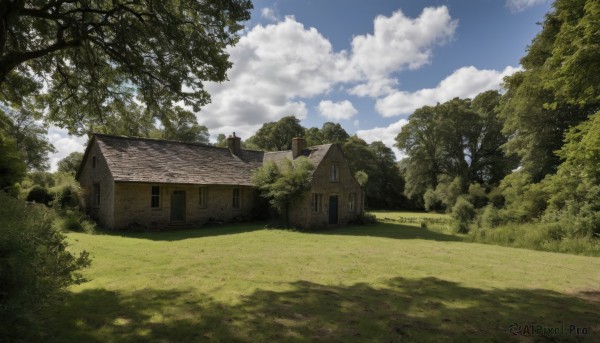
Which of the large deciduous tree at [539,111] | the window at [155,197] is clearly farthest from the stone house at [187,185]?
the large deciduous tree at [539,111]

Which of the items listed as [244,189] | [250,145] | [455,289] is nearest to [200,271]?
[455,289]

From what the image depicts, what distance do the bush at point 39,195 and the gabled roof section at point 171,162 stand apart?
5.55 metres

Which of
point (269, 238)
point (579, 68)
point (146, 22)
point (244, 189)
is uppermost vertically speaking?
point (146, 22)

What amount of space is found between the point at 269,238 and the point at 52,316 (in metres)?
13.2

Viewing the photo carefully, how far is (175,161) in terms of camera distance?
25141mm

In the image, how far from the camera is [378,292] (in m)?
8.01

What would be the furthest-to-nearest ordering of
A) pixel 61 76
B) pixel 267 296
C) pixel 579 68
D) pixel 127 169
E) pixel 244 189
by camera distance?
pixel 244 189
pixel 127 169
pixel 61 76
pixel 579 68
pixel 267 296

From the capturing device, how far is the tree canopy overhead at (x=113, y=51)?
8.51 metres

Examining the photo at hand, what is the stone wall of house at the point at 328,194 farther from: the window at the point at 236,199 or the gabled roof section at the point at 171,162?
the gabled roof section at the point at 171,162

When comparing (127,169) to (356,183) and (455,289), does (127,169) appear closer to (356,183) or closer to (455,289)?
(356,183)

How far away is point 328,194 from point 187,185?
10755 millimetres

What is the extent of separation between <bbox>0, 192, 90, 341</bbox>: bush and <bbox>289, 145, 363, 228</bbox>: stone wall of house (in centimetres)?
1956

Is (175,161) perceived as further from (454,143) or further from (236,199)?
(454,143)

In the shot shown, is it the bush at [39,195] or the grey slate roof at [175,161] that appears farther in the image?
the bush at [39,195]
